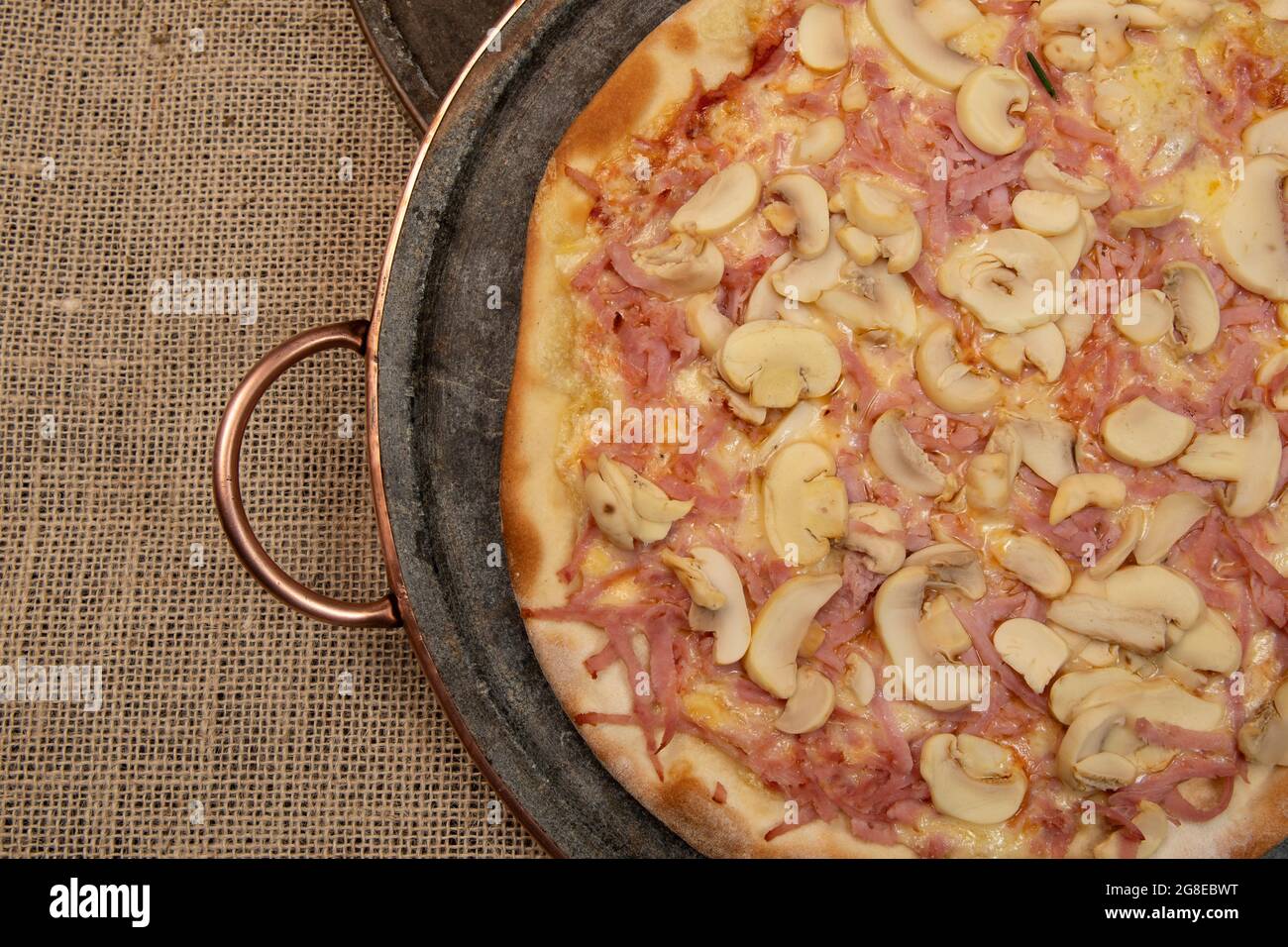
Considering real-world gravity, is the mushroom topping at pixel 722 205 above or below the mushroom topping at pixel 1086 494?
above

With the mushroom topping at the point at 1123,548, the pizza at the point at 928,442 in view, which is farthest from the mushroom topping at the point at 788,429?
the mushroom topping at the point at 1123,548

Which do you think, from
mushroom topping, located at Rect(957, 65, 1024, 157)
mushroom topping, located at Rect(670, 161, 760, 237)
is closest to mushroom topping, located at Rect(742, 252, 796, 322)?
mushroom topping, located at Rect(670, 161, 760, 237)

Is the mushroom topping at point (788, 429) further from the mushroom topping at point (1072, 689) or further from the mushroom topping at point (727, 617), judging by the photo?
the mushroom topping at point (1072, 689)

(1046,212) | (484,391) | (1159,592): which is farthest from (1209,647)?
(484,391)

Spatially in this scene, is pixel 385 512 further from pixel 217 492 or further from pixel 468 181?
pixel 468 181

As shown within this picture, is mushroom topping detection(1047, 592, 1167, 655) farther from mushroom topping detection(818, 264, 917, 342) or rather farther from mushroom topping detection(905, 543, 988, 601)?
mushroom topping detection(818, 264, 917, 342)

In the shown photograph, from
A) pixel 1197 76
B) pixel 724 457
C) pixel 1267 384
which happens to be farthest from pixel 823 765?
pixel 1197 76
